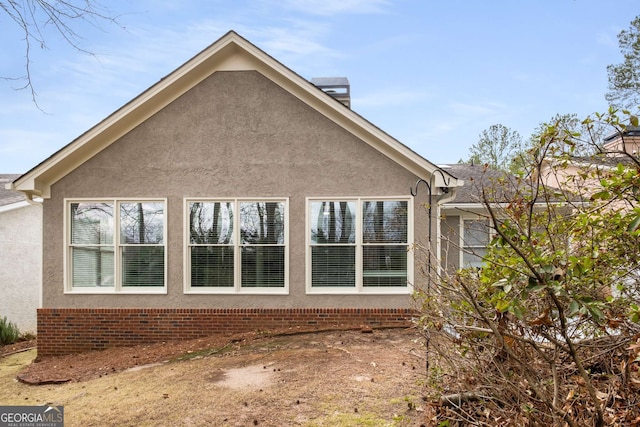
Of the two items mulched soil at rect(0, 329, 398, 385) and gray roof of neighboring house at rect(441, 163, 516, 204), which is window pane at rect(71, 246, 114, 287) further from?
gray roof of neighboring house at rect(441, 163, 516, 204)

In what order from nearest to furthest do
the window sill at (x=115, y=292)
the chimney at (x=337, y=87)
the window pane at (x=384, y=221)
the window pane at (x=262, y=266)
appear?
the window pane at (x=384, y=221)
the window pane at (x=262, y=266)
the window sill at (x=115, y=292)
the chimney at (x=337, y=87)

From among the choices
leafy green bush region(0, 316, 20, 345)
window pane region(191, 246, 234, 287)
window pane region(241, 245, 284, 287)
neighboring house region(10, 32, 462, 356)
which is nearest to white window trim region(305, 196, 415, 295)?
neighboring house region(10, 32, 462, 356)

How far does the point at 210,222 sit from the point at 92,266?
106 inches

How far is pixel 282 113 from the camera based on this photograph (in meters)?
11.0

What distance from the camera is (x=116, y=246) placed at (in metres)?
11.0

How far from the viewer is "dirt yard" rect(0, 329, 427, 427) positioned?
238 inches

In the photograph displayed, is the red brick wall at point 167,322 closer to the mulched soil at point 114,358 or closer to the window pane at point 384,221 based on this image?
the mulched soil at point 114,358

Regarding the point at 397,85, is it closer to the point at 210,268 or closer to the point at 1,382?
the point at 210,268

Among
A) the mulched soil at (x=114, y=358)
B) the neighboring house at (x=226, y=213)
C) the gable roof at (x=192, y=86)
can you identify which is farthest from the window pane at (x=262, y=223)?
the gable roof at (x=192, y=86)

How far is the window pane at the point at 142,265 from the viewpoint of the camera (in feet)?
36.2

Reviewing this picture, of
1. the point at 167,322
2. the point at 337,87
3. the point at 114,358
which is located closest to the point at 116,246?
the point at 167,322

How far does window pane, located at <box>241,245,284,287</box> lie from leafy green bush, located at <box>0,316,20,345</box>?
7718 millimetres

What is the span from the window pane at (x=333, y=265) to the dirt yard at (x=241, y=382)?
1090 mm

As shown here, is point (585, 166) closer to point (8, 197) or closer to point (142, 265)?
point (142, 265)
